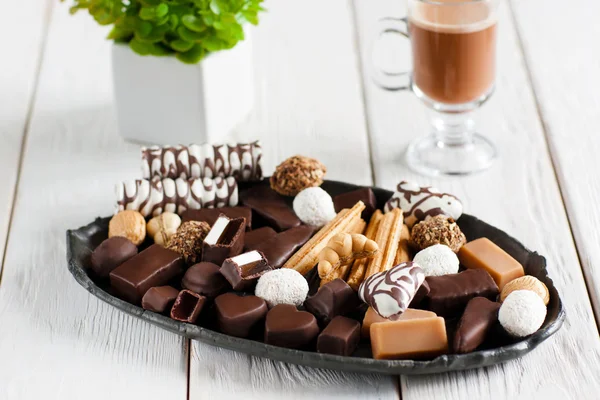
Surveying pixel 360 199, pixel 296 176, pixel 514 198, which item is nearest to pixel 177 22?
pixel 296 176

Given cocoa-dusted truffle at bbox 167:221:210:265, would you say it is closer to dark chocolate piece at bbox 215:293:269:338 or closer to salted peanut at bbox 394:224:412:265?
dark chocolate piece at bbox 215:293:269:338

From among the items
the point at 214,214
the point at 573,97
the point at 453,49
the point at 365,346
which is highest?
the point at 453,49

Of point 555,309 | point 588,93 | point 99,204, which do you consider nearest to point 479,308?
point 555,309

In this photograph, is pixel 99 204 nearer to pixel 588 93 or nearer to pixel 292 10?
pixel 292 10

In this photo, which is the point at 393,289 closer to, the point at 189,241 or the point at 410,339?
the point at 410,339

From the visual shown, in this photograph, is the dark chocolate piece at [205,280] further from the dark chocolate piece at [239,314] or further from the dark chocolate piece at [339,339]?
the dark chocolate piece at [339,339]

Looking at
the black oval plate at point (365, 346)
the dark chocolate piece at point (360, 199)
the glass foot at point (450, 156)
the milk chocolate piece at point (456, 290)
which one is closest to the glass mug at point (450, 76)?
the glass foot at point (450, 156)

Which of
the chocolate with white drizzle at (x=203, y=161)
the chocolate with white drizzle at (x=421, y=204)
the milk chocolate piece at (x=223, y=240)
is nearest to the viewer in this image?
the milk chocolate piece at (x=223, y=240)
